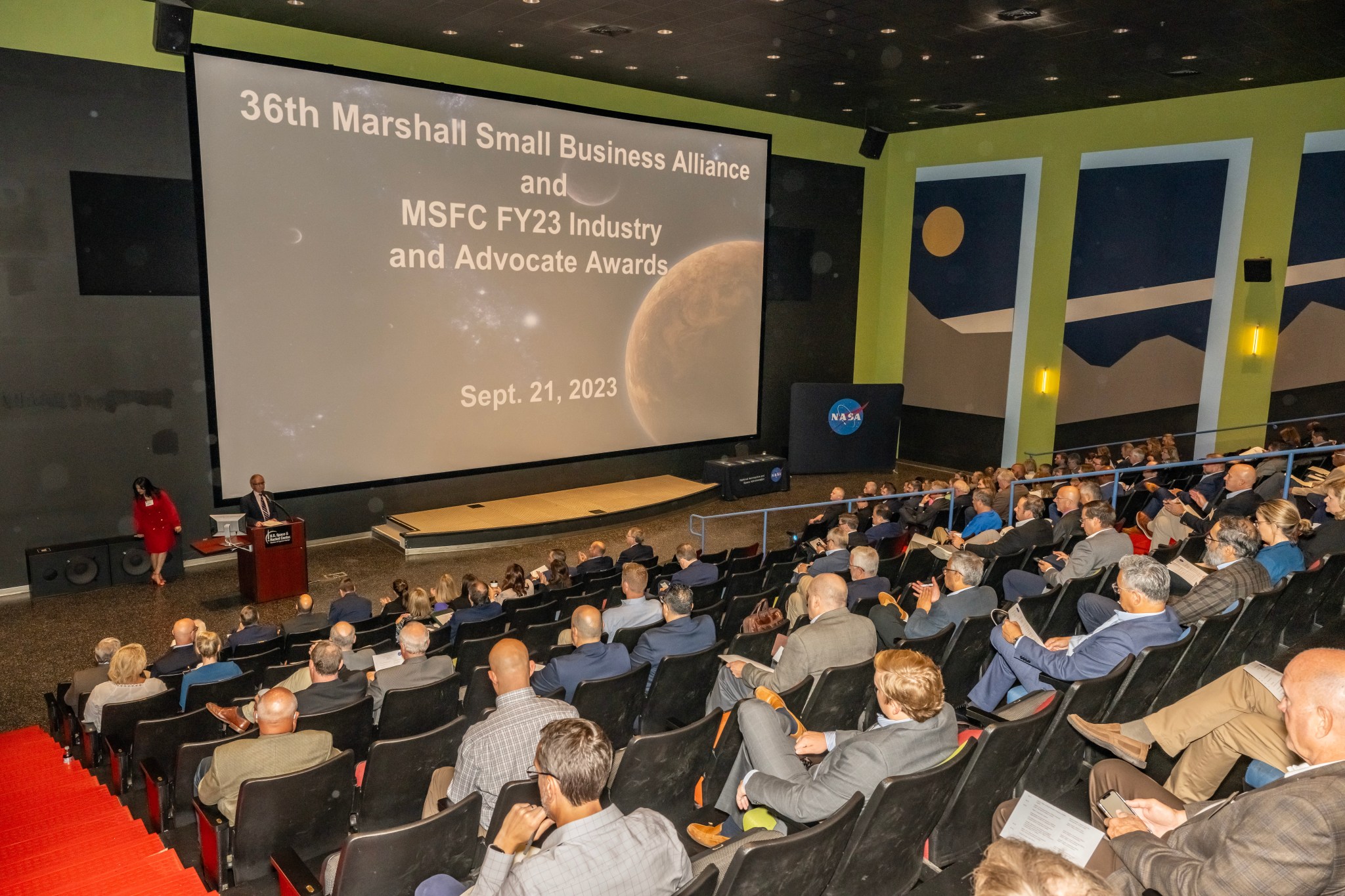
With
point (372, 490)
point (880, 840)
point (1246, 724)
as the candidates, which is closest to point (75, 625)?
point (372, 490)

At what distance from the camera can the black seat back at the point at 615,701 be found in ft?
13.5

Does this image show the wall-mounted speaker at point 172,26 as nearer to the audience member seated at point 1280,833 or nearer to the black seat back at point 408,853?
the black seat back at point 408,853

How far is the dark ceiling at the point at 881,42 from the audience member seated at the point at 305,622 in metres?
5.74

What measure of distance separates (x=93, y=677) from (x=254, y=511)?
381 centimetres

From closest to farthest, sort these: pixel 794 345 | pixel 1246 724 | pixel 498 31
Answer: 1. pixel 1246 724
2. pixel 498 31
3. pixel 794 345

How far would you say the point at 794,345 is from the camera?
50.4ft

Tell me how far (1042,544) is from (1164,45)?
251 inches

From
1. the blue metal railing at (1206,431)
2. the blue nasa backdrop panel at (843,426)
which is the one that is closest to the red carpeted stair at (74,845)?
the blue nasa backdrop panel at (843,426)

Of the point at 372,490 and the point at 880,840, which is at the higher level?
the point at 880,840

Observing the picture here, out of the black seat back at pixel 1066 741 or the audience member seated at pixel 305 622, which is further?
the audience member seated at pixel 305 622

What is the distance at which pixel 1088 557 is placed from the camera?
5840mm

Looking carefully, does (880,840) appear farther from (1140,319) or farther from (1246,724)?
(1140,319)

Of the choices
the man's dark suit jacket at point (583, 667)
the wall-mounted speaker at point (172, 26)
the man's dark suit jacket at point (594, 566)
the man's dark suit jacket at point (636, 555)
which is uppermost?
the wall-mounted speaker at point (172, 26)

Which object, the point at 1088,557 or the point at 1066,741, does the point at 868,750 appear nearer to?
the point at 1066,741
